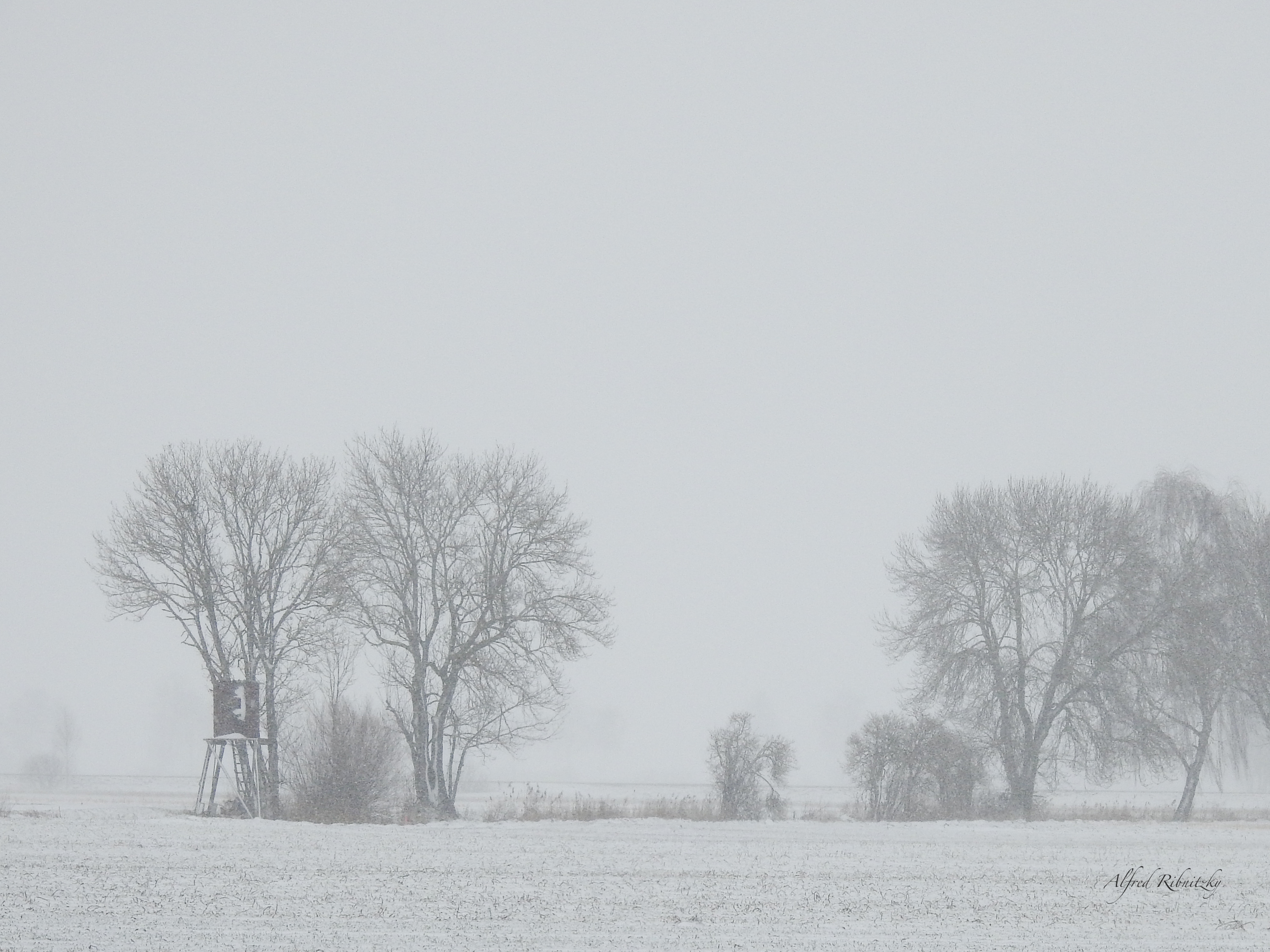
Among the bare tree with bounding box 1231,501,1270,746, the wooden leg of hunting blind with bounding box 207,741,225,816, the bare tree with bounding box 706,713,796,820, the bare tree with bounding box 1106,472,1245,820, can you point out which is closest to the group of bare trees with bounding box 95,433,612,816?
the wooden leg of hunting blind with bounding box 207,741,225,816

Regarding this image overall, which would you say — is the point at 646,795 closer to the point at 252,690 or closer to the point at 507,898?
the point at 252,690

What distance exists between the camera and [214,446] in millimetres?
34312

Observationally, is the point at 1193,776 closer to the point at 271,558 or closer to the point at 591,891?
the point at 591,891

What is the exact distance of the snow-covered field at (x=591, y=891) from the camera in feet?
43.3

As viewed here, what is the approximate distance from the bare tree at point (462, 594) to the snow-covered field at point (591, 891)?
8.22m

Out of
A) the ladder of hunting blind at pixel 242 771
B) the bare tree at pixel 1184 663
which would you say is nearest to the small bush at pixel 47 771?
the ladder of hunting blind at pixel 242 771

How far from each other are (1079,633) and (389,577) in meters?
22.8

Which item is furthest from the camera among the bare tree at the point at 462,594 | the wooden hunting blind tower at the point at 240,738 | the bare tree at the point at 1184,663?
the bare tree at the point at 1184,663

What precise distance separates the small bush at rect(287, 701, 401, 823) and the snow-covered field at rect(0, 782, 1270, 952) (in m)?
4.01

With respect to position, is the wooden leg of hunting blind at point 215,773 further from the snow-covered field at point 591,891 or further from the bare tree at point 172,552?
the snow-covered field at point 591,891

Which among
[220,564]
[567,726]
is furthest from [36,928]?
[567,726]

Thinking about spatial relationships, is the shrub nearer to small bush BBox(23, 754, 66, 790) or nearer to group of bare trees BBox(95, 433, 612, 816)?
group of bare trees BBox(95, 433, 612, 816)

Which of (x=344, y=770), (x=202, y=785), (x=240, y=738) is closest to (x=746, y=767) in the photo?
(x=344, y=770)

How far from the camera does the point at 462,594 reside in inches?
1385
